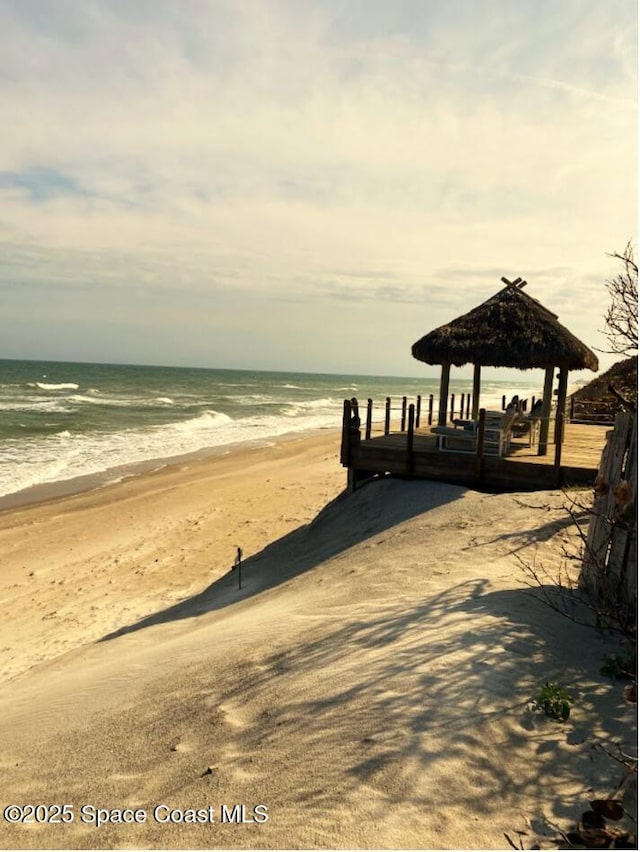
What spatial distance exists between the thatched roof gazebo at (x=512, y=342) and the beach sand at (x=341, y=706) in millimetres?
4178

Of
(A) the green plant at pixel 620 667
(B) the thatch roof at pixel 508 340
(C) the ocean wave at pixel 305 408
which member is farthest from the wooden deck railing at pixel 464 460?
(C) the ocean wave at pixel 305 408

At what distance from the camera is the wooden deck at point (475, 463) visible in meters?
9.92

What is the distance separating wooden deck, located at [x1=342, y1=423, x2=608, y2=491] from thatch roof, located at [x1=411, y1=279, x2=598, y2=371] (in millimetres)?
1848

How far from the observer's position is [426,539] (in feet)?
25.2

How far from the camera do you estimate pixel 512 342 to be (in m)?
12.0

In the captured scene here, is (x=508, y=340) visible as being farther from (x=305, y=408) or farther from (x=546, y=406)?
(x=305, y=408)

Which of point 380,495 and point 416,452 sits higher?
point 416,452

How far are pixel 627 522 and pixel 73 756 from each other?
4.49 metres

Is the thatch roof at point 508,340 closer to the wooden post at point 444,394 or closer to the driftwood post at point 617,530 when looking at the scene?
the wooden post at point 444,394

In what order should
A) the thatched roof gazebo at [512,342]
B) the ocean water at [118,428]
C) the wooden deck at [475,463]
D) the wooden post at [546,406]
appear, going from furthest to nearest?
the ocean water at [118,428]
the thatched roof gazebo at [512,342]
the wooden post at [546,406]
the wooden deck at [475,463]

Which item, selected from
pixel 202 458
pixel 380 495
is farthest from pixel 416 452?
pixel 202 458

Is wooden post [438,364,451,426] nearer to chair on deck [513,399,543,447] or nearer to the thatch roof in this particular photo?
the thatch roof

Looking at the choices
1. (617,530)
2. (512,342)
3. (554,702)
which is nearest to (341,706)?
(554,702)

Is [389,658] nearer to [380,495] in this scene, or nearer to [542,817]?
[542,817]
